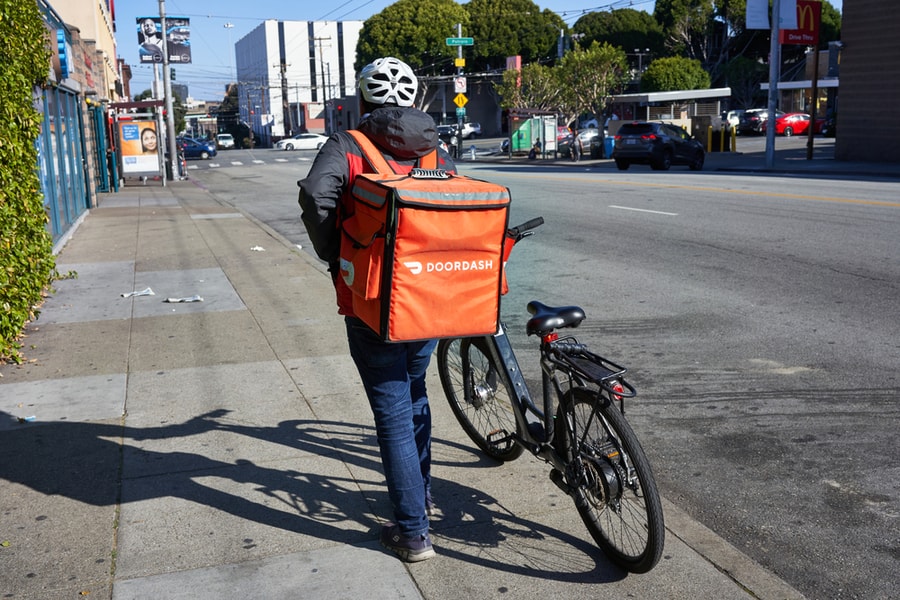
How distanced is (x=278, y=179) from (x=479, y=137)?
173 feet

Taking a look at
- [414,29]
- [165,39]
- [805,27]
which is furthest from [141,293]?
[414,29]

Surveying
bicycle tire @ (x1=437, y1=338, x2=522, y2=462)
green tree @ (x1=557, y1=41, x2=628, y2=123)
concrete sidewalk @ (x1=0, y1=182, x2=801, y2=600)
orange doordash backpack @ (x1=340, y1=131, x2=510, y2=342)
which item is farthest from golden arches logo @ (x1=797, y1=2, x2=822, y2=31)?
orange doordash backpack @ (x1=340, y1=131, x2=510, y2=342)

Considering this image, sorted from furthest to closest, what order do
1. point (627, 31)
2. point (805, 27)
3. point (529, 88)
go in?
point (627, 31) < point (529, 88) < point (805, 27)

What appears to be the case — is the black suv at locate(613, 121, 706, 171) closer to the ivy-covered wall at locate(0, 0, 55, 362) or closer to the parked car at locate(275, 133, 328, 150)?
the ivy-covered wall at locate(0, 0, 55, 362)

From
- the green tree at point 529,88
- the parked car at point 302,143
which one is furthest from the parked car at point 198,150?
the green tree at point 529,88

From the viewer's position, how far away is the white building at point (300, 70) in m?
107

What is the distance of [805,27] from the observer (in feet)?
103

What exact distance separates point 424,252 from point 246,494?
1.79m

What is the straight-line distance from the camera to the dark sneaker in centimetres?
359

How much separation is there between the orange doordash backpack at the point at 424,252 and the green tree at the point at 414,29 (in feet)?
254

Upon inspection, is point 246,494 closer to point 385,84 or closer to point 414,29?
point 385,84

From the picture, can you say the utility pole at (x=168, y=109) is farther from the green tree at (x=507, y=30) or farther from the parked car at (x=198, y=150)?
the green tree at (x=507, y=30)

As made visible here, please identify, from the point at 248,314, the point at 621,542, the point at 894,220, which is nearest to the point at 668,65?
the point at 894,220

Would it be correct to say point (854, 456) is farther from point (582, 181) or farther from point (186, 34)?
point (186, 34)
